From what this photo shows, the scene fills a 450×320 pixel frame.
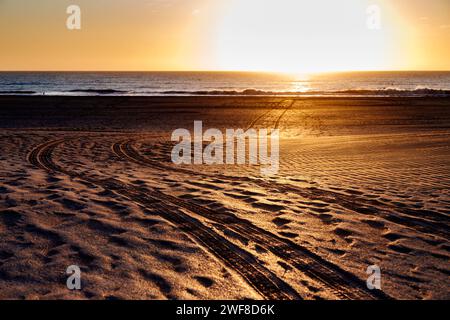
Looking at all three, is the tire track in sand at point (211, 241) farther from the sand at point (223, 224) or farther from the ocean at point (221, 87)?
the ocean at point (221, 87)

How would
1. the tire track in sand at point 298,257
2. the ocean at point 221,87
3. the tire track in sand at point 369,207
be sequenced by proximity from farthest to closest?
1. the ocean at point 221,87
2. the tire track in sand at point 369,207
3. the tire track in sand at point 298,257

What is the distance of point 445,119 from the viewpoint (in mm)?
20844

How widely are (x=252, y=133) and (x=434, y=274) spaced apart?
1311cm

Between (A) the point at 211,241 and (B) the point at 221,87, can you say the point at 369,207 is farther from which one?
(B) the point at 221,87

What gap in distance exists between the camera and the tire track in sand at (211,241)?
13.1 feet

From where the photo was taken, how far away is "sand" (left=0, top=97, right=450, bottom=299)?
13.2 ft

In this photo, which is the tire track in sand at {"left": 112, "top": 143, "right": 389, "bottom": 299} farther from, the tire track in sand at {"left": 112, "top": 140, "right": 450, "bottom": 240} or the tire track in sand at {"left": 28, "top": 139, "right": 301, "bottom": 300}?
the tire track in sand at {"left": 112, "top": 140, "right": 450, "bottom": 240}

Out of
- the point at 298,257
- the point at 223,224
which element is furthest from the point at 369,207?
the point at 223,224

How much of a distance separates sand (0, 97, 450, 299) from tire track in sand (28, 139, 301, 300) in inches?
0.8

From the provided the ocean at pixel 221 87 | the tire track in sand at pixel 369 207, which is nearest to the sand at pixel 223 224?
the tire track in sand at pixel 369 207

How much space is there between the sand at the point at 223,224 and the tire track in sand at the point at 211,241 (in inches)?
0.8

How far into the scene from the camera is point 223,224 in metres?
5.67
